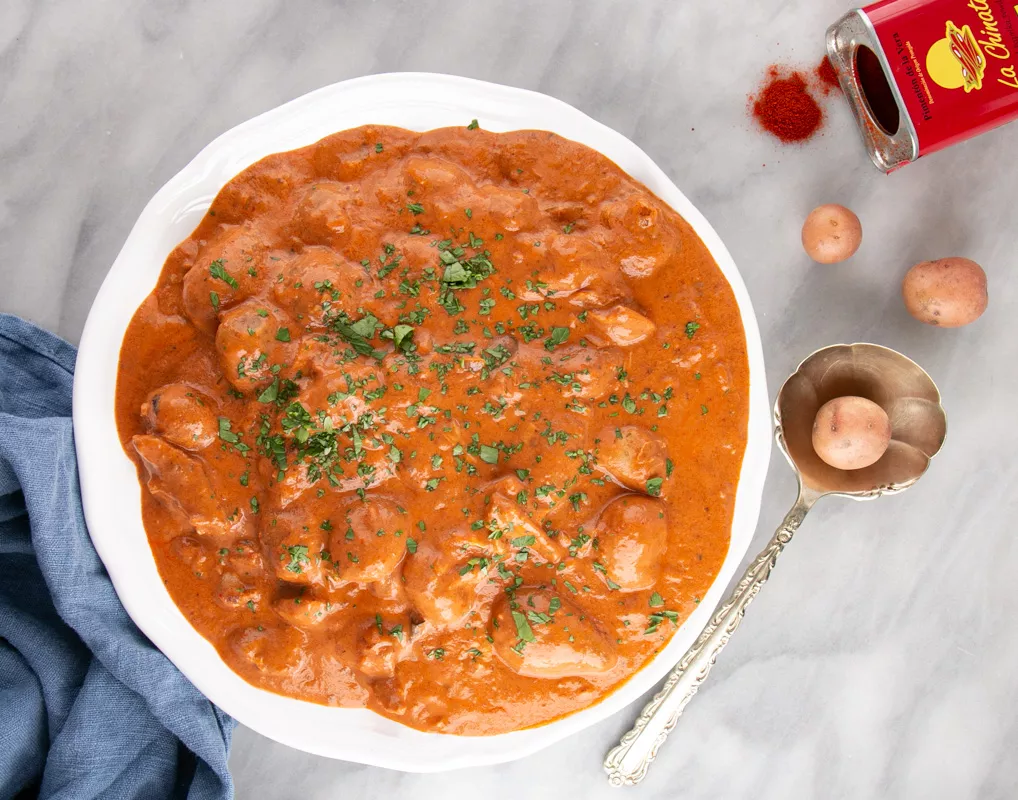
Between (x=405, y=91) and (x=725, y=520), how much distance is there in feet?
7.47

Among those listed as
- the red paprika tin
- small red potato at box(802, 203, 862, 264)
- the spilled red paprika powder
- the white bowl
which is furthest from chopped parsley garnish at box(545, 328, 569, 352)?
the red paprika tin

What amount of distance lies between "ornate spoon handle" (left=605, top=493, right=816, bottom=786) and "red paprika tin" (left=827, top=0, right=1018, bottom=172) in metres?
1.82

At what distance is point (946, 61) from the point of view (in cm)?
359

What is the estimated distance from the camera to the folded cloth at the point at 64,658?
3432 mm

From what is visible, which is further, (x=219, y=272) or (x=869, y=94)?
(x=869, y=94)

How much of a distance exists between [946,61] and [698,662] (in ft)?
9.78

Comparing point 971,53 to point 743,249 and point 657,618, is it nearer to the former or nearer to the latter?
point 743,249

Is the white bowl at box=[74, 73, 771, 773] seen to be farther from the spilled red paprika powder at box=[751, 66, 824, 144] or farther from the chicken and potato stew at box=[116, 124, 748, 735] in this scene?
the spilled red paprika powder at box=[751, 66, 824, 144]

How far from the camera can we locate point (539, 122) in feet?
11.4

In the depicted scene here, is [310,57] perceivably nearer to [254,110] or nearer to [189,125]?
[254,110]

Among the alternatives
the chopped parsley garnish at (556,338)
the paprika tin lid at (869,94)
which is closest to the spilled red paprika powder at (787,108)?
the paprika tin lid at (869,94)

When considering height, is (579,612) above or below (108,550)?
above

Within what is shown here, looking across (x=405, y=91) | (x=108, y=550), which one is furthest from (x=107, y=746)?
(x=405, y=91)

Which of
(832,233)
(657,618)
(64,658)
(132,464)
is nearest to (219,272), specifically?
(132,464)
